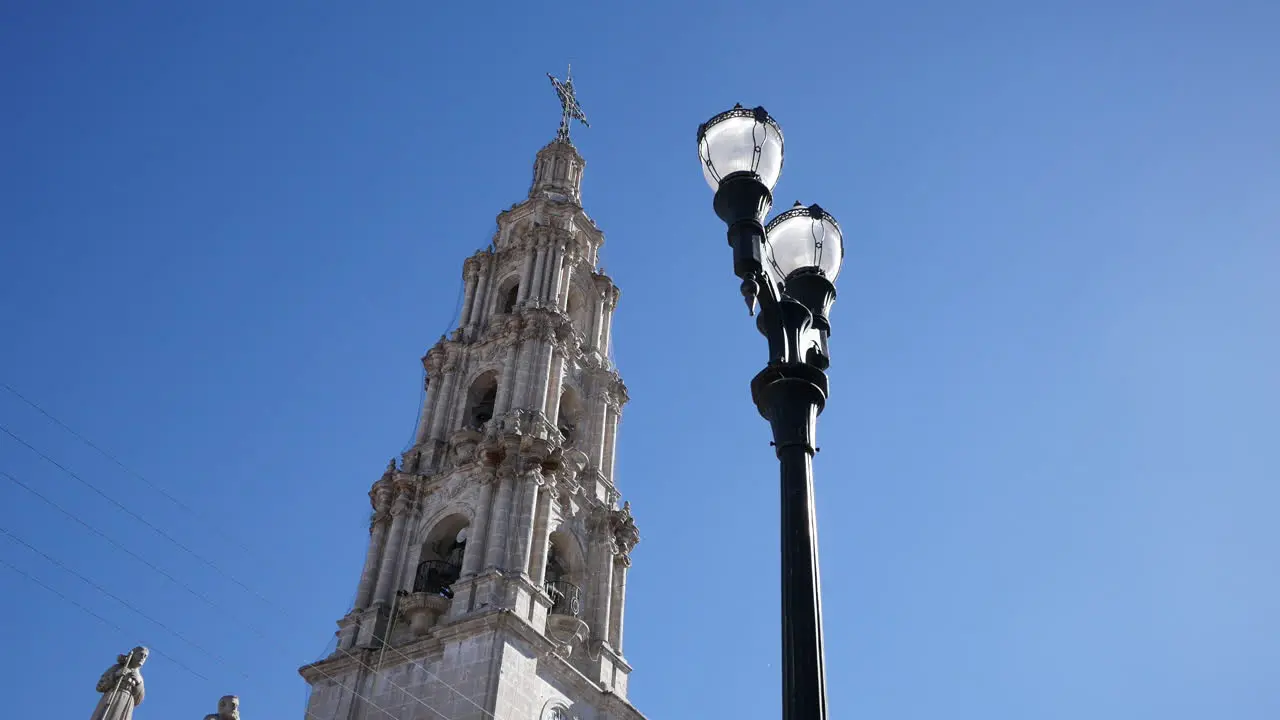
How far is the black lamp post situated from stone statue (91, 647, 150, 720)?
1387 cm

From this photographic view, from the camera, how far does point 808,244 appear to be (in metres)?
10.4

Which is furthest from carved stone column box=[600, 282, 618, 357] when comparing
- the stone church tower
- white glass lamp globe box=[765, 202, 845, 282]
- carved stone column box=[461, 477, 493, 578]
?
white glass lamp globe box=[765, 202, 845, 282]

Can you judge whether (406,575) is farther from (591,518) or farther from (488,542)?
(591,518)

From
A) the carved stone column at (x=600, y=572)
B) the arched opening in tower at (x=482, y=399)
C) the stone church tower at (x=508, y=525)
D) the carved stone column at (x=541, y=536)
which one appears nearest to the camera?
the stone church tower at (x=508, y=525)

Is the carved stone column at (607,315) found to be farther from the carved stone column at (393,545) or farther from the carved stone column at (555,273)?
the carved stone column at (393,545)

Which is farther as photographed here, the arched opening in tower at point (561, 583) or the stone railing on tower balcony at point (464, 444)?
the stone railing on tower balcony at point (464, 444)

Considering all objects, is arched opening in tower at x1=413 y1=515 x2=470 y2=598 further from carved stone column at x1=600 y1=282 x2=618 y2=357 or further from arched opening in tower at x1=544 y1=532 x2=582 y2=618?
carved stone column at x1=600 y1=282 x2=618 y2=357

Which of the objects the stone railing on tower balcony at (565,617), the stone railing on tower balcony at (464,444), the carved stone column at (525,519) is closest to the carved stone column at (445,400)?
the stone railing on tower balcony at (464,444)

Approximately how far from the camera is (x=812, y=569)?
7824 millimetres

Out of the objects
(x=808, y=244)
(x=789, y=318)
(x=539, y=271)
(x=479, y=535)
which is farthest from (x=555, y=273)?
(x=789, y=318)

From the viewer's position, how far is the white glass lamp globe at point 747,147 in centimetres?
996

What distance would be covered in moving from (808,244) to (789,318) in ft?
4.57

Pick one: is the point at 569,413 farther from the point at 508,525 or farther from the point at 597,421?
the point at 508,525

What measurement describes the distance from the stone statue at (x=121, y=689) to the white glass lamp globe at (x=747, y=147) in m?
14.0
